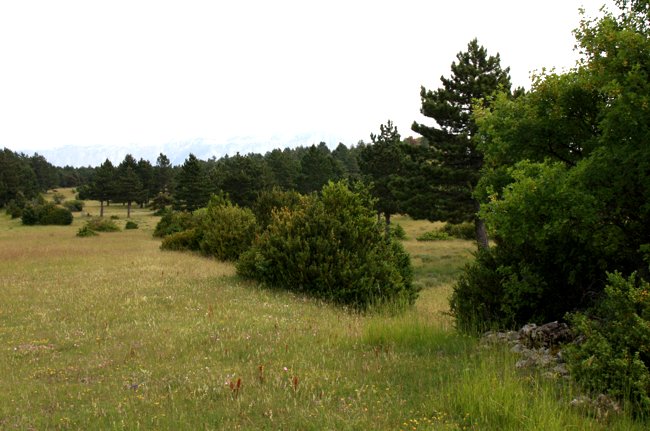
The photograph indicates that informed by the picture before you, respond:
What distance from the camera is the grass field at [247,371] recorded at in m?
4.49

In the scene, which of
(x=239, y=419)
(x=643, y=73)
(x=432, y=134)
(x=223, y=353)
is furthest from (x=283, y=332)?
(x=432, y=134)

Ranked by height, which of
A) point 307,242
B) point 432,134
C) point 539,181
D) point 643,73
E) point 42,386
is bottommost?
point 42,386

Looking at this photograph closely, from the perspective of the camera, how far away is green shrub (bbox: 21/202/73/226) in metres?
54.5

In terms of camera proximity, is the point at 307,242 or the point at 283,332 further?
the point at 307,242

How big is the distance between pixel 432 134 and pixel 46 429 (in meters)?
27.1

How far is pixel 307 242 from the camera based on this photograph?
13016mm

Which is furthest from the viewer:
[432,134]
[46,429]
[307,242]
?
[432,134]

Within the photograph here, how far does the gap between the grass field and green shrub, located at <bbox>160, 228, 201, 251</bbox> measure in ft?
45.5

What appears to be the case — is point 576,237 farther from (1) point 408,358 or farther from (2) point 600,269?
(1) point 408,358

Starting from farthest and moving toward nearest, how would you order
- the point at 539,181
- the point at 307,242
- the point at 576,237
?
the point at 307,242, the point at 576,237, the point at 539,181

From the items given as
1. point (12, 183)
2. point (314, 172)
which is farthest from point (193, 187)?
A: point (12, 183)

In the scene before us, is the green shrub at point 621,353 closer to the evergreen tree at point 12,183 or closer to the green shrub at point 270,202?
the green shrub at point 270,202

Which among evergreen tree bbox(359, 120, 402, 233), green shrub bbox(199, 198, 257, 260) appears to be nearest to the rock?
green shrub bbox(199, 198, 257, 260)

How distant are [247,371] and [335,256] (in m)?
6.88
